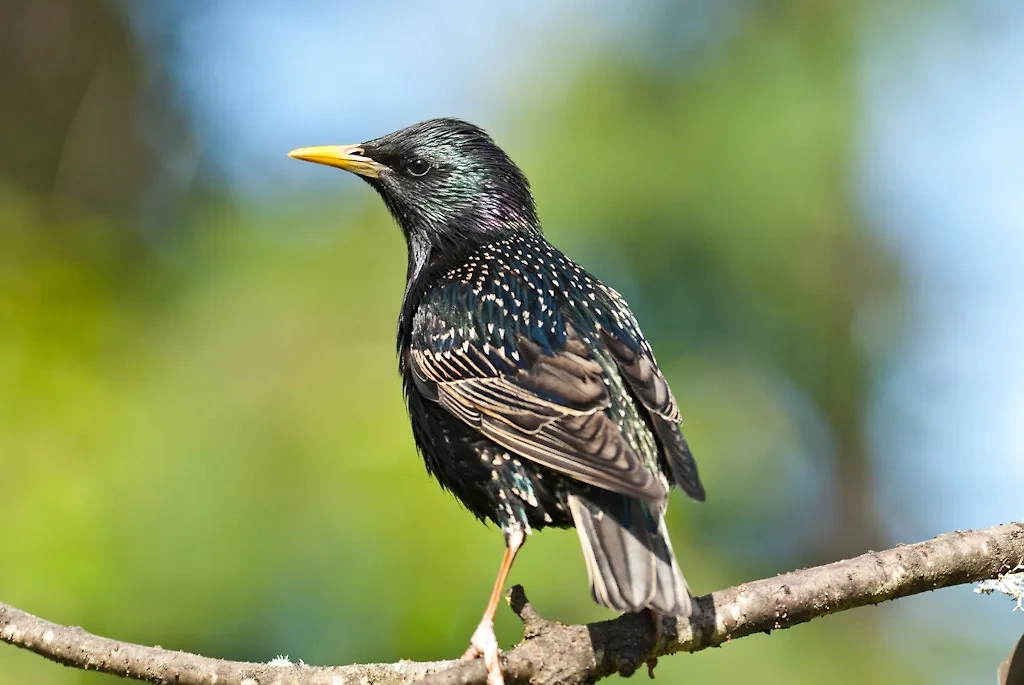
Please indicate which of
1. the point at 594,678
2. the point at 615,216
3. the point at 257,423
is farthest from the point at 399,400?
the point at 594,678

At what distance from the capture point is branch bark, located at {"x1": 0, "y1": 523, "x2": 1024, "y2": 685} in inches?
115

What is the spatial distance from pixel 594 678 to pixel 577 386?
2.70 ft

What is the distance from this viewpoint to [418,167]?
175 inches

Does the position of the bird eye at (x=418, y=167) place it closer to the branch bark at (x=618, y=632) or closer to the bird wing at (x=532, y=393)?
the bird wing at (x=532, y=393)

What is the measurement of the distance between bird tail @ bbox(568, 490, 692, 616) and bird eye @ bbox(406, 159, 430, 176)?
161 cm

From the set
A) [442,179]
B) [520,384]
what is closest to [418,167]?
[442,179]

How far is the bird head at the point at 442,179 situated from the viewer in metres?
4.36

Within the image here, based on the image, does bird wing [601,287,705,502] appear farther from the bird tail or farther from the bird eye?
the bird eye

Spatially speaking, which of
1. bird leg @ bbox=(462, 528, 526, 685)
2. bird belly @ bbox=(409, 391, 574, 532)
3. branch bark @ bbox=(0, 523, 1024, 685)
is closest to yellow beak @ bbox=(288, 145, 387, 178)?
bird belly @ bbox=(409, 391, 574, 532)

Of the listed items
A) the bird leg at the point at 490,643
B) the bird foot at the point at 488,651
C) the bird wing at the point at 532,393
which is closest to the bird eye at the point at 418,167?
the bird wing at the point at 532,393

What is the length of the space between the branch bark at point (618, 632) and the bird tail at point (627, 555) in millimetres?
145

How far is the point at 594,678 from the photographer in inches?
119

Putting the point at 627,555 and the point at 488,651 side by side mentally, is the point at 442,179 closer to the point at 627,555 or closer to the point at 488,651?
the point at 627,555

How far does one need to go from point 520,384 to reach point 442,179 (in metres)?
1.18
